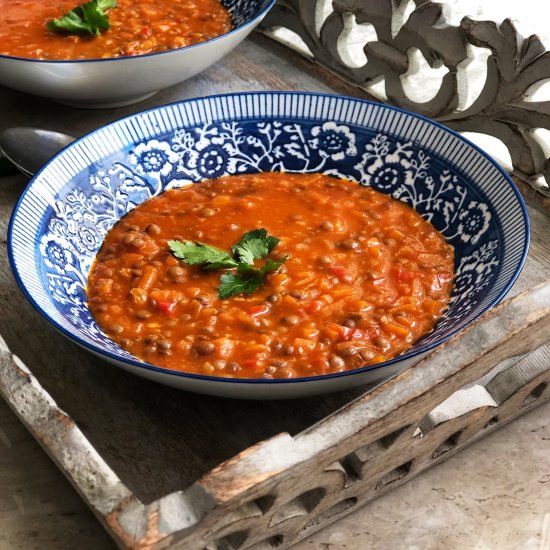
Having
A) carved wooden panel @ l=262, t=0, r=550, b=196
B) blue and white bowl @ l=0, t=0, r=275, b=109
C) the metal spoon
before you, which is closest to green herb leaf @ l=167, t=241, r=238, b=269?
the metal spoon

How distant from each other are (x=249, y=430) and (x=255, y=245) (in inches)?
18.1

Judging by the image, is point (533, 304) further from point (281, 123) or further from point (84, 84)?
point (84, 84)

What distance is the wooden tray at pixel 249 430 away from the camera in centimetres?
140

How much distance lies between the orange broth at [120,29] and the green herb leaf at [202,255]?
1.09 m

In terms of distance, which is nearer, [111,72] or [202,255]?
[202,255]

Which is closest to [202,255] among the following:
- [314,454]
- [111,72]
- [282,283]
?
[282,283]

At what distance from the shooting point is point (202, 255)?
6.67 ft

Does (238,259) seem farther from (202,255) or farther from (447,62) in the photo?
(447,62)

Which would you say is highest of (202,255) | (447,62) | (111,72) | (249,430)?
(447,62)

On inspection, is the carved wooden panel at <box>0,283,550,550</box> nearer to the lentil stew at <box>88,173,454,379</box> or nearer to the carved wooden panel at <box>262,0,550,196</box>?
the lentil stew at <box>88,173,454,379</box>

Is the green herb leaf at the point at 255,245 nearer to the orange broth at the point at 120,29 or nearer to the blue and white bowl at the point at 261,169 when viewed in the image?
the blue and white bowl at the point at 261,169

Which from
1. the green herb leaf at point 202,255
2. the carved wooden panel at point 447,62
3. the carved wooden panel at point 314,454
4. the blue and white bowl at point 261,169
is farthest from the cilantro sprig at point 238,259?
the carved wooden panel at point 447,62

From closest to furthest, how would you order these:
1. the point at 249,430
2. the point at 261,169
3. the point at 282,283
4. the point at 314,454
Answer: the point at 314,454, the point at 249,430, the point at 282,283, the point at 261,169

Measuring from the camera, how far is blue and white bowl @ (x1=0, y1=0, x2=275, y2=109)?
2529 mm
